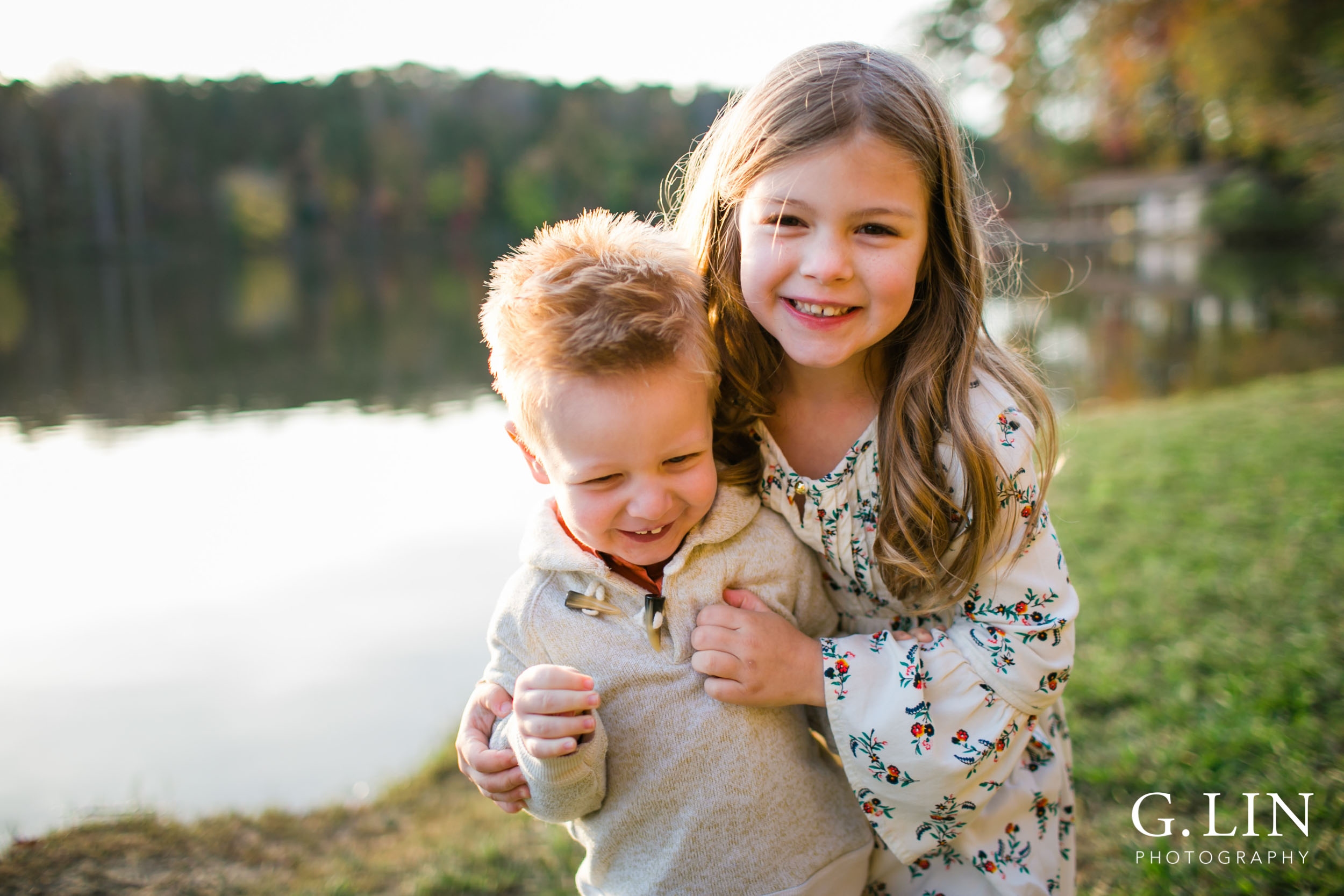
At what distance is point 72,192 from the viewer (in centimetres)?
3328

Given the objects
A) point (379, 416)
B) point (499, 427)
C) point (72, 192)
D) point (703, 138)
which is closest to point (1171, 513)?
point (703, 138)

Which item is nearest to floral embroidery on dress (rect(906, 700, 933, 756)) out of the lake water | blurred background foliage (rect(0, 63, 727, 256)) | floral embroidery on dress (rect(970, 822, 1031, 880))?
floral embroidery on dress (rect(970, 822, 1031, 880))

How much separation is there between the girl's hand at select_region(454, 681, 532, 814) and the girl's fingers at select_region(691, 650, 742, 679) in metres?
0.32

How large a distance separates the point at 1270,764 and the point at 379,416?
980 centimetres

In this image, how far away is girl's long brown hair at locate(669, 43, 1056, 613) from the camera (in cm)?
148

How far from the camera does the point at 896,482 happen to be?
1.54 meters

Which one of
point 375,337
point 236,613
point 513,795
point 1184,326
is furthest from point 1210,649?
point 375,337

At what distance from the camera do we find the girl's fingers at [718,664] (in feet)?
4.63

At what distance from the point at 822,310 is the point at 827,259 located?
10 cm

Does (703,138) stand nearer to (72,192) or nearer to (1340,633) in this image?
(1340,633)

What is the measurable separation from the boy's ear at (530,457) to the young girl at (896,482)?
0.32 meters

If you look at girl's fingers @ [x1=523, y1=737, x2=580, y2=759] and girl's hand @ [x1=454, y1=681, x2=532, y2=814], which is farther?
girl's hand @ [x1=454, y1=681, x2=532, y2=814]

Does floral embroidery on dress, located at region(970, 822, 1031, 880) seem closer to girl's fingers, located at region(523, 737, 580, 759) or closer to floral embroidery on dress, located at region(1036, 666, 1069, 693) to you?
floral embroidery on dress, located at region(1036, 666, 1069, 693)

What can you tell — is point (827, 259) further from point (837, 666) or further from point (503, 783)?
point (503, 783)
